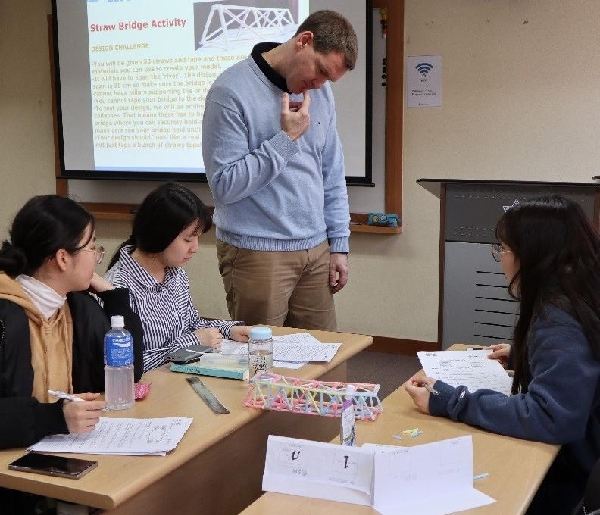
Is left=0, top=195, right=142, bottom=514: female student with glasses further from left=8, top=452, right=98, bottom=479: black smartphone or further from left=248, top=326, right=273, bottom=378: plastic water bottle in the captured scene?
left=248, top=326, right=273, bottom=378: plastic water bottle

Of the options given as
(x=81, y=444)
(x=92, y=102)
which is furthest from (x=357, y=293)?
(x=81, y=444)

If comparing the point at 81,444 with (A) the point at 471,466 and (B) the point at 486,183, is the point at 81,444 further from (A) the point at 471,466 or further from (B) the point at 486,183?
(B) the point at 486,183

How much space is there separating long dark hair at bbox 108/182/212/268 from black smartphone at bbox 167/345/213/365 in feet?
1.00

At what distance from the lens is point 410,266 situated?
4.34 metres

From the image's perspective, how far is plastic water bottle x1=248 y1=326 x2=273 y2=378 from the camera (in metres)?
1.90

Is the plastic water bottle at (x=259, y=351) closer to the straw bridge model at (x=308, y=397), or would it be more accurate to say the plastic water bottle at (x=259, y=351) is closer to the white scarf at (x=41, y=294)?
the straw bridge model at (x=308, y=397)

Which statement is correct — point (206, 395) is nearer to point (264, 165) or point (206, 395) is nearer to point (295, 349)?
point (295, 349)

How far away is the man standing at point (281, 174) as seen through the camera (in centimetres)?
237

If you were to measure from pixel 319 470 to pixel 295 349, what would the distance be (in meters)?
0.83

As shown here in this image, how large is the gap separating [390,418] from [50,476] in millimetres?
711

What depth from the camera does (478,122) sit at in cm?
407

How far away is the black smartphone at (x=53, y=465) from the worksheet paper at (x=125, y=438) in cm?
4

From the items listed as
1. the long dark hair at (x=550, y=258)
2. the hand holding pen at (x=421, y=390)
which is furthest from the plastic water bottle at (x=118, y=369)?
the long dark hair at (x=550, y=258)

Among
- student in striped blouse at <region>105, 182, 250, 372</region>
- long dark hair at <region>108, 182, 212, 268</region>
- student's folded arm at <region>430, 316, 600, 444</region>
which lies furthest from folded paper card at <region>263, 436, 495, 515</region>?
long dark hair at <region>108, 182, 212, 268</region>
